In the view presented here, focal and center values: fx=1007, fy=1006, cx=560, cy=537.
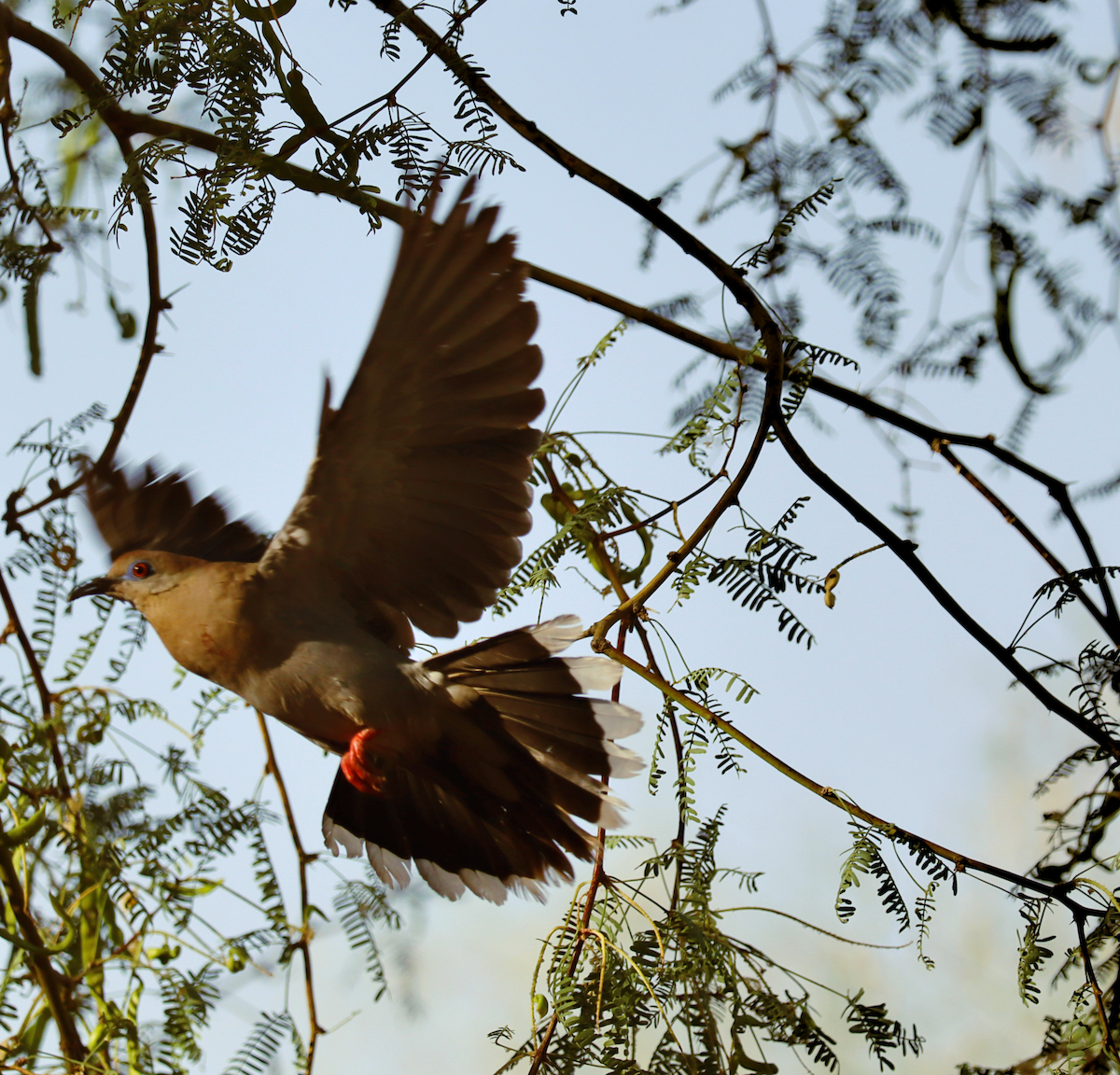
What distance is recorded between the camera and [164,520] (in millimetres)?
1664

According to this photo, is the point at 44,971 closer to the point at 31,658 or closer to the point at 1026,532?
the point at 31,658

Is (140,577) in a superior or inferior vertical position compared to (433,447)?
inferior

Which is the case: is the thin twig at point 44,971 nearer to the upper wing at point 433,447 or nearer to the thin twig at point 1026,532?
the upper wing at point 433,447

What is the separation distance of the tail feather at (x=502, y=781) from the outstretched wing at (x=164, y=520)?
491 mm

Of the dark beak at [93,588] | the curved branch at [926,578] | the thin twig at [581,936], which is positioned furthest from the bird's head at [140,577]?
the curved branch at [926,578]

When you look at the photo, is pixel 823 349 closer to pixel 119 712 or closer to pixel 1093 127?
pixel 1093 127

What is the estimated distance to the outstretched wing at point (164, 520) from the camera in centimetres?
160

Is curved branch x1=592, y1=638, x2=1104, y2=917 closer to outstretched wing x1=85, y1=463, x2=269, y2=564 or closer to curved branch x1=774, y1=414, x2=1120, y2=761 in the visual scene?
curved branch x1=774, y1=414, x2=1120, y2=761

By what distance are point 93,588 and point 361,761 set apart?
42 cm

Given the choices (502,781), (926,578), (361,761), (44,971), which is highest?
(926,578)

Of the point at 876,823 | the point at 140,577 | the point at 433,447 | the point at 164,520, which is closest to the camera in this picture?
the point at 876,823

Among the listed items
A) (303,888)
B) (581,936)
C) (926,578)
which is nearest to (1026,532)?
(926,578)

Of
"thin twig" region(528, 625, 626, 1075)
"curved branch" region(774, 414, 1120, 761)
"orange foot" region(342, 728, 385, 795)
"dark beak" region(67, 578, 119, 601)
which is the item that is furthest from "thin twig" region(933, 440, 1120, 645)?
"dark beak" region(67, 578, 119, 601)

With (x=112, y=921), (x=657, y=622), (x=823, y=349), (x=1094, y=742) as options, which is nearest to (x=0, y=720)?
(x=112, y=921)
